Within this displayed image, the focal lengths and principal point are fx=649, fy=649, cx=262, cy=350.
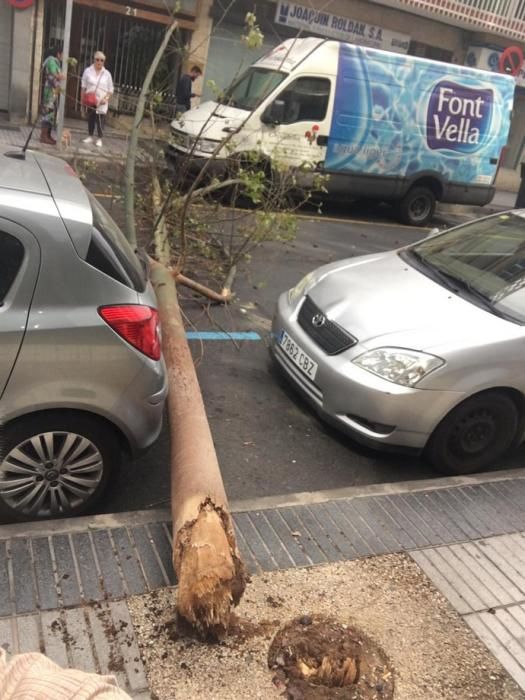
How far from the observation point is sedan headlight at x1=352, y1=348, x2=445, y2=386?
3990 millimetres

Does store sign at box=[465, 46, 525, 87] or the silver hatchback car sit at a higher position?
store sign at box=[465, 46, 525, 87]

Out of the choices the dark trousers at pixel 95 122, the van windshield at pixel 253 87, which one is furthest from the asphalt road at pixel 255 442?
the dark trousers at pixel 95 122

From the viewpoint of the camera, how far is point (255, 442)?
4.37 metres

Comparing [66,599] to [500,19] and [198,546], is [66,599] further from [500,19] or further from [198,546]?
[500,19]

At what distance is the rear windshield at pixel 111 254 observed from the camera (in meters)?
3.02

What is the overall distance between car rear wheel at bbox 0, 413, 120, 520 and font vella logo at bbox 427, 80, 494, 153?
10.4 meters

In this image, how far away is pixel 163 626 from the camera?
268 centimetres

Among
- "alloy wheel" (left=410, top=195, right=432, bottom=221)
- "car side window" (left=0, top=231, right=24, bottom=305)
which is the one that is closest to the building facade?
"alloy wheel" (left=410, top=195, right=432, bottom=221)

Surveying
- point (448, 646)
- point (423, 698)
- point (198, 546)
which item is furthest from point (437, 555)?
point (198, 546)

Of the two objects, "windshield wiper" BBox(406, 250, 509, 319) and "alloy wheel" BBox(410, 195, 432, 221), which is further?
"alloy wheel" BBox(410, 195, 432, 221)

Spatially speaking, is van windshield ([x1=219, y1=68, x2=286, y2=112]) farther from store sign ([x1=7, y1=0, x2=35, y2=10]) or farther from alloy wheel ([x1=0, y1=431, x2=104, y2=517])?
alloy wheel ([x1=0, y1=431, x2=104, y2=517])

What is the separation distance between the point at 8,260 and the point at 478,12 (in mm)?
18631

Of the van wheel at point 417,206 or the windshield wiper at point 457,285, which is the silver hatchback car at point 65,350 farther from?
the van wheel at point 417,206

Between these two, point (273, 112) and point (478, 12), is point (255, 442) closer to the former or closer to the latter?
point (273, 112)
